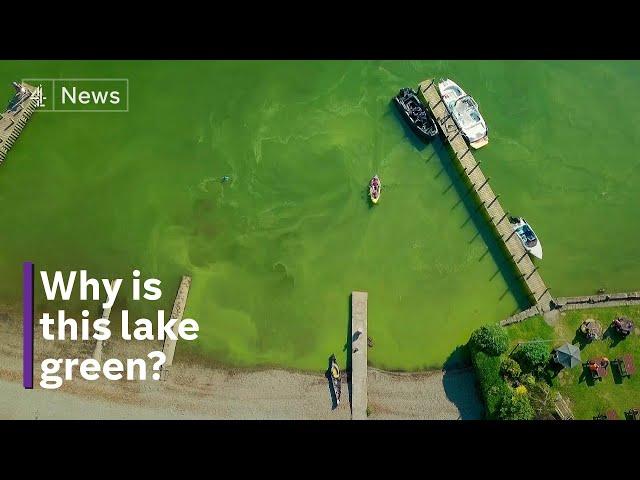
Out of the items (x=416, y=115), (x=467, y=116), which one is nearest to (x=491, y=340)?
(x=467, y=116)

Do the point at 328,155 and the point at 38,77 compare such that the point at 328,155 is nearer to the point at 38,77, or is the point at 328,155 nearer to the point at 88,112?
the point at 88,112

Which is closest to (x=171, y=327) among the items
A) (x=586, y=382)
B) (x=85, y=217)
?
(x=85, y=217)

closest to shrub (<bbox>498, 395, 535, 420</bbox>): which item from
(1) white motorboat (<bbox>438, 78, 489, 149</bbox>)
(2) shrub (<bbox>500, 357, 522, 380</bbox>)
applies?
(2) shrub (<bbox>500, 357, 522, 380</bbox>)

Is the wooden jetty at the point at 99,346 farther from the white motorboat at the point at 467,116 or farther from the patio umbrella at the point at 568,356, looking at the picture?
the patio umbrella at the point at 568,356

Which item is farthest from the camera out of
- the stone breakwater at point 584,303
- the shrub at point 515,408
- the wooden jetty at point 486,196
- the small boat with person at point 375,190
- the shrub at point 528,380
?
the small boat with person at point 375,190

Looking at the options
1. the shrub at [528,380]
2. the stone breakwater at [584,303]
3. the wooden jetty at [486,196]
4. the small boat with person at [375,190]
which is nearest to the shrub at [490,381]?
the shrub at [528,380]

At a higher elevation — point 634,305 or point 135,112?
point 135,112

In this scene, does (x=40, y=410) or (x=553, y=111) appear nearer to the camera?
(x=40, y=410)
